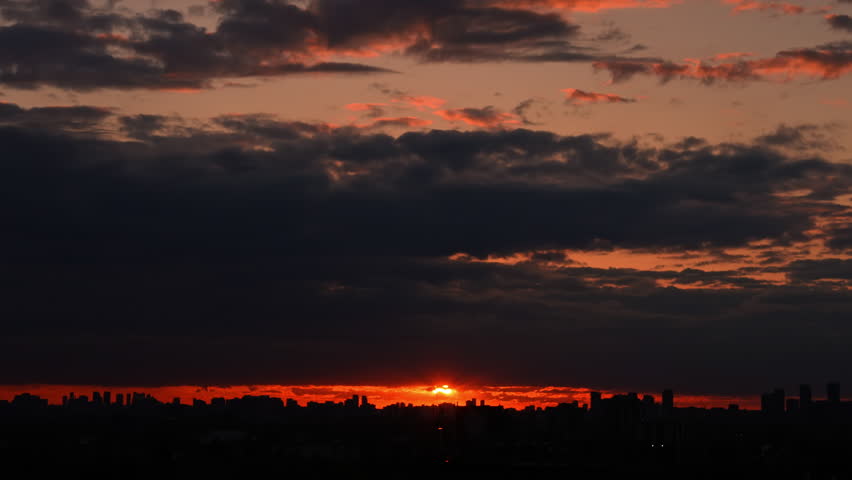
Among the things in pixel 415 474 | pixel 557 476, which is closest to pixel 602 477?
pixel 557 476

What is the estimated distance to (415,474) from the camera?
200 metres

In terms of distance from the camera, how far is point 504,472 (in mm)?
185500

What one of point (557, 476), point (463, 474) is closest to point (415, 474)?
point (463, 474)

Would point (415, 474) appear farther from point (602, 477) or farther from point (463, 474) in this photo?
point (602, 477)

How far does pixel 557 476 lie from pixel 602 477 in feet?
50.4

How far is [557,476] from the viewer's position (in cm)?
18425

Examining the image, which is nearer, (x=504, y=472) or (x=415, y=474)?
(x=504, y=472)

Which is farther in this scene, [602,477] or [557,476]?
[602,477]

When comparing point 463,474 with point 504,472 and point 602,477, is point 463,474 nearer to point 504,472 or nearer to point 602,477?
point 504,472

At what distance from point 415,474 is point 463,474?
11.6 meters

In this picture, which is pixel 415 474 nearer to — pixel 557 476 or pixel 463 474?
pixel 463 474

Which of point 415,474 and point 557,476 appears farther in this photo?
point 415,474

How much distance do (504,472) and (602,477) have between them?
68.9 ft

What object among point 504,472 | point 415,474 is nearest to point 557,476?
point 504,472
